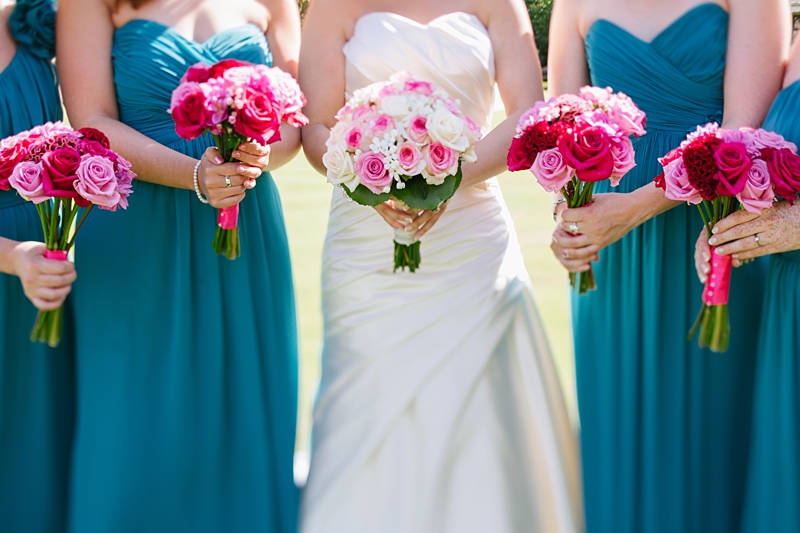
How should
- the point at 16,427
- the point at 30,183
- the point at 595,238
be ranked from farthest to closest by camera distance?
the point at 16,427
the point at 595,238
the point at 30,183

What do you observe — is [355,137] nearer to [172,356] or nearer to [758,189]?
[172,356]

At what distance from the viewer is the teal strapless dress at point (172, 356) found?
3557mm

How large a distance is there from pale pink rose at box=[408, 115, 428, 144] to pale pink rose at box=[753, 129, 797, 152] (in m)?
1.17

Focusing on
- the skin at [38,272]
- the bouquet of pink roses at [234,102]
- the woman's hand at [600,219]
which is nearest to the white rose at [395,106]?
the bouquet of pink roses at [234,102]

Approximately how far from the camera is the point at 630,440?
3.60m

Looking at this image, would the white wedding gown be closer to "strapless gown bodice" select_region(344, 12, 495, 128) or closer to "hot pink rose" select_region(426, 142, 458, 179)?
"strapless gown bodice" select_region(344, 12, 495, 128)

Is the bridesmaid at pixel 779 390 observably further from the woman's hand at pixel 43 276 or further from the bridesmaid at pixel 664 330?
the woman's hand at pixel 43 276

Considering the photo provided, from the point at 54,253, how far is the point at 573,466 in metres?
2.42

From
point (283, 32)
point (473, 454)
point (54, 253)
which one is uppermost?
point (283, 32)

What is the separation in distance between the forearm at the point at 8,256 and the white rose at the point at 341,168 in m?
1.26

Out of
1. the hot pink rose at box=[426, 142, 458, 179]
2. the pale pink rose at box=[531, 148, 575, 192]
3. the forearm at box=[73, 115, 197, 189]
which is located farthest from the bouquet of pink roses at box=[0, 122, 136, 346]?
the pale pink rose at box=[531, 148, 575, 192]

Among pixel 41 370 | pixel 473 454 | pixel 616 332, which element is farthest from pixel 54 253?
pixel 616 332

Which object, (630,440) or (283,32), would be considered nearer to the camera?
(630,440)

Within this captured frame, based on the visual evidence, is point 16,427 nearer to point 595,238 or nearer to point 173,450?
point 173,450
